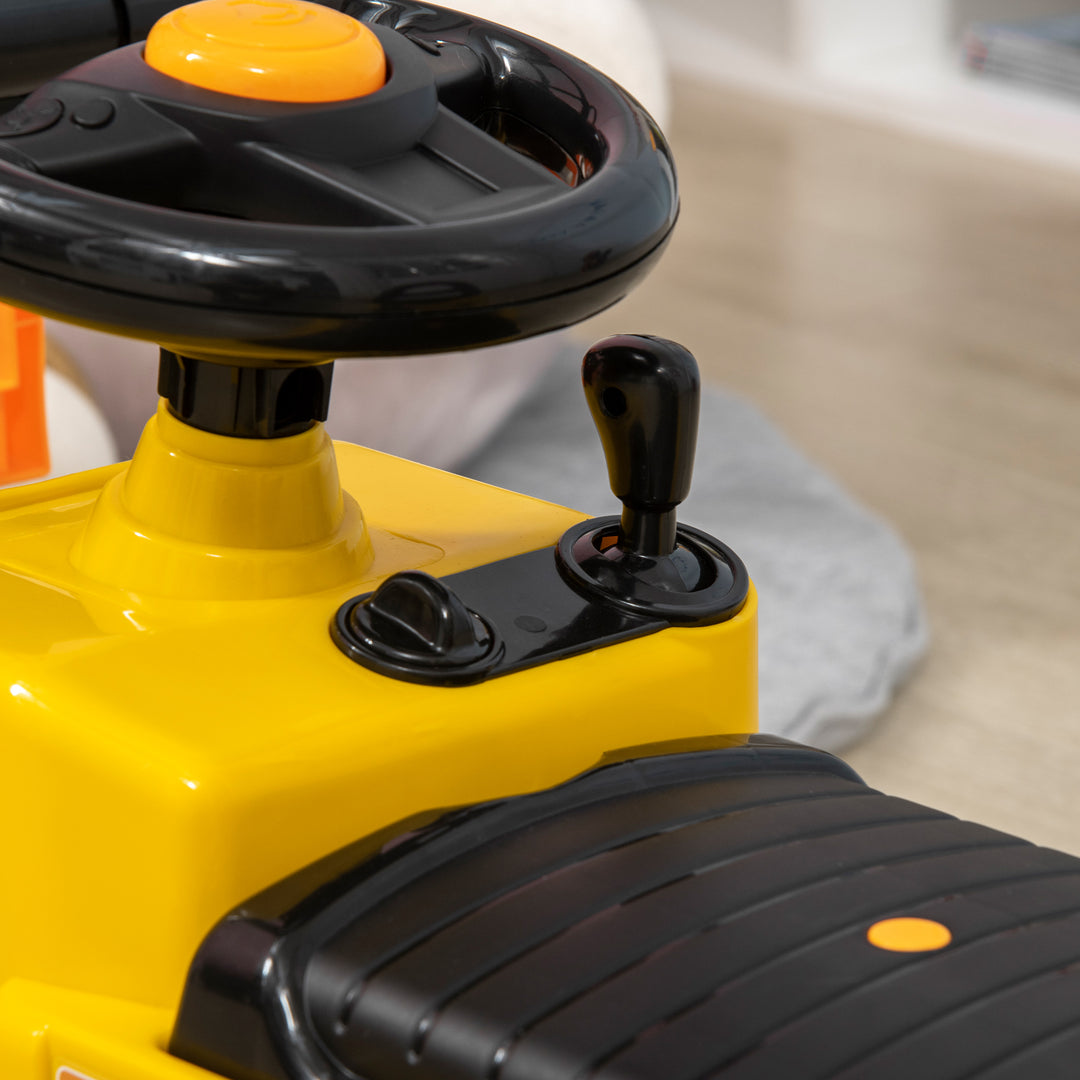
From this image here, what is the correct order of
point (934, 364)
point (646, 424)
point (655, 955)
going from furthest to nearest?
point (934, 364), point (646, 424), point (655, 955)

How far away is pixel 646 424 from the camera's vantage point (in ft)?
1.71

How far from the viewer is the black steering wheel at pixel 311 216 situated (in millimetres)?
369

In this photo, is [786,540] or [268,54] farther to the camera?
[786,540]

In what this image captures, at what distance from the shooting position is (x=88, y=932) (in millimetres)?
435

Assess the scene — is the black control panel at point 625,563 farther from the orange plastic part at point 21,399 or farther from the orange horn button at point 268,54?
the orange plastic part at point 21,399

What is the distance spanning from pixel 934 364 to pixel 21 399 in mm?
1367

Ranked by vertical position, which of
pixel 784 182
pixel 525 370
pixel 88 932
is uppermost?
pixel 88 932

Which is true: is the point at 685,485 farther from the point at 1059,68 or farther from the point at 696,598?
the point at 1059,68

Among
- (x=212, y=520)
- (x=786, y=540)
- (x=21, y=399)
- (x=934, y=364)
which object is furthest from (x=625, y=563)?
(x=934, y=364)

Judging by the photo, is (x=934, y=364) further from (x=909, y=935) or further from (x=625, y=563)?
(x=909, y=935)

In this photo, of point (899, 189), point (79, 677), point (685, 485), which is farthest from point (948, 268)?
point (79, 677)

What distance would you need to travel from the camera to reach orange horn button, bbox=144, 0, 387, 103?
0.42 meters

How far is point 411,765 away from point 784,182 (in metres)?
2.28

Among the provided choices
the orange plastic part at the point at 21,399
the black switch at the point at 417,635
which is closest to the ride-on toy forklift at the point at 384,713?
the black switch at the point at 417,635
